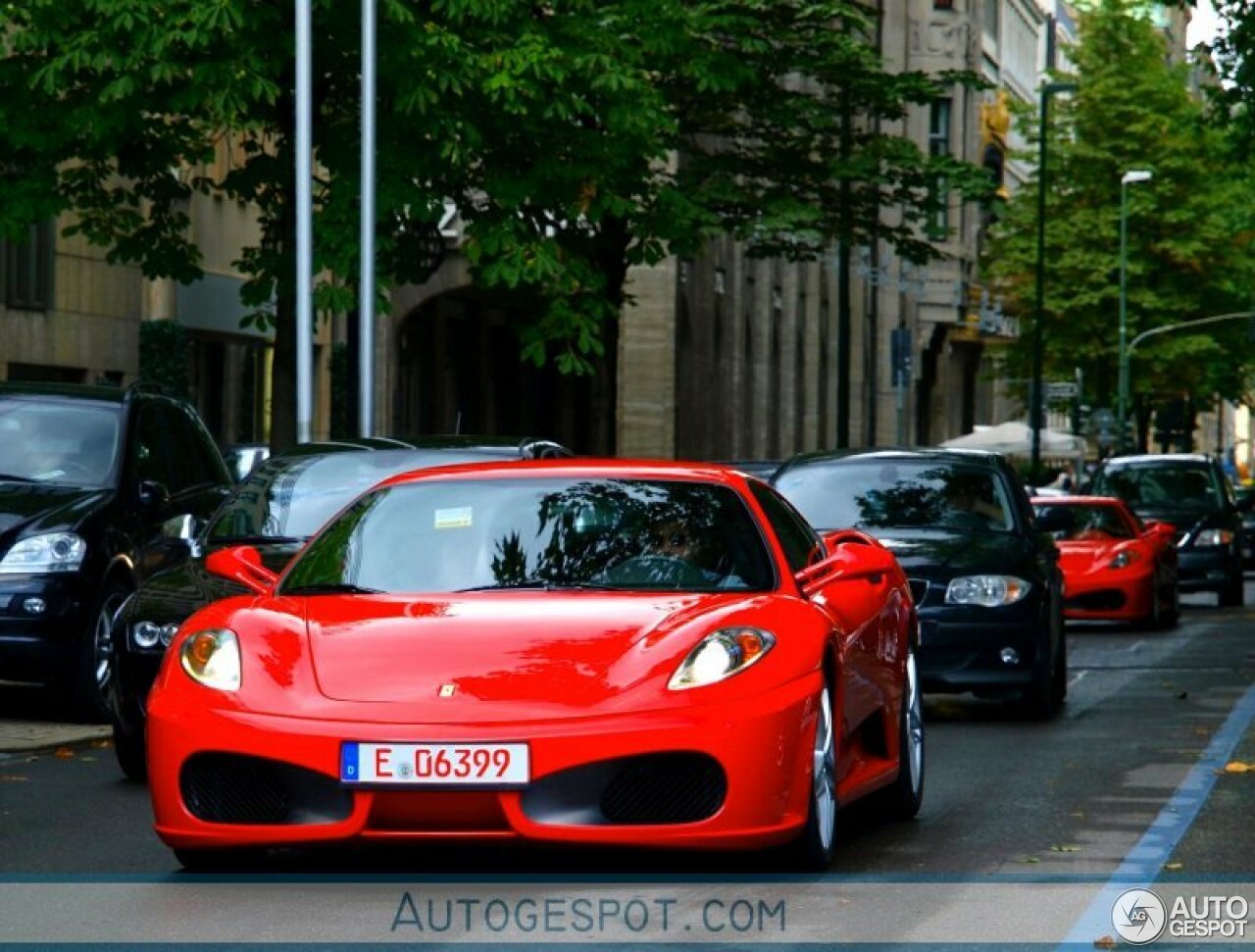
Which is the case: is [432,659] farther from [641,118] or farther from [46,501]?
[641,118]

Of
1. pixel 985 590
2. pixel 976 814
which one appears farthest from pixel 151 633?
pixel 985 590

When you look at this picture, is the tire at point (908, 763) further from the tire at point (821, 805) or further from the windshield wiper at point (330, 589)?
the windshield wiper at point (330, 589)

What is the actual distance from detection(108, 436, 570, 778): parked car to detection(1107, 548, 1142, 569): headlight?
43.4 feet

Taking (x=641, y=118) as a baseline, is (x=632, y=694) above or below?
below

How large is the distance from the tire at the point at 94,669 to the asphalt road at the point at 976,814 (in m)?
1.43

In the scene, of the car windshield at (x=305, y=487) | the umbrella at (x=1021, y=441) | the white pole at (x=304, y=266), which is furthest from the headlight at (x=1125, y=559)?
the umbrella at (x=1021, y=441)

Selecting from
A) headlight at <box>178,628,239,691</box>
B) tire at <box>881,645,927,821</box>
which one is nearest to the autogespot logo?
tire at <box>881,645,927,821</box>

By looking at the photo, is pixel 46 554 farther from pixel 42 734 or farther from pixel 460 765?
pixel 460 765

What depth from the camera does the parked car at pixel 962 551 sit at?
1619 cm

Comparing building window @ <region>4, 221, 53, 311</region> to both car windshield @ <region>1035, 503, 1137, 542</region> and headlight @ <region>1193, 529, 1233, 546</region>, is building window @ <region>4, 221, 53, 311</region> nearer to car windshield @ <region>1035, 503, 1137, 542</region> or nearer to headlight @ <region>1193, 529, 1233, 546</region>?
car windshield @ <region>1035, 503, 1137, 542</region>

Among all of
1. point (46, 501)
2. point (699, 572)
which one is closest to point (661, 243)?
point (46, 501)

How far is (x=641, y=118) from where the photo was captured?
27531 mm

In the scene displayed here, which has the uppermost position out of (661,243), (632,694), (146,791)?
(661,243)

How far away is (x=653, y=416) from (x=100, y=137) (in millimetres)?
27582
